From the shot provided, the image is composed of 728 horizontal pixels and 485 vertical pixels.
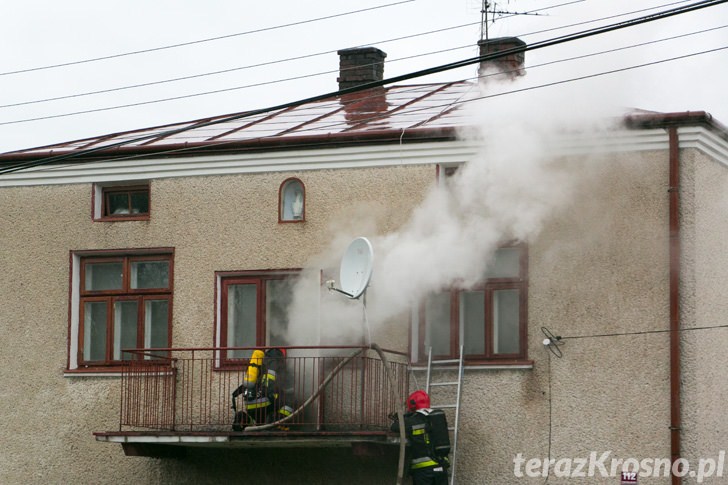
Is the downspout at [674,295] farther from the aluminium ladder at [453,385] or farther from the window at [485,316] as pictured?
the aluminium ladder at [453,385]

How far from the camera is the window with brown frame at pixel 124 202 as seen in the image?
2105cm

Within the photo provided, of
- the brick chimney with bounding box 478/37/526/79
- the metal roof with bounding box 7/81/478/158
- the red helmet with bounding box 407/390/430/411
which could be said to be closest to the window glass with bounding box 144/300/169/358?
the metal roof with bounding box 7/81/478/158

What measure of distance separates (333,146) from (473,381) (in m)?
3.69

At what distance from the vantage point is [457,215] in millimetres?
19266

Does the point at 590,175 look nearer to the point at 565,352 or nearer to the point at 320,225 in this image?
the point at 565,352

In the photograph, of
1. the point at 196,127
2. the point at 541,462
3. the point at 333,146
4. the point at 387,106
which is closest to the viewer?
the point at 541,462

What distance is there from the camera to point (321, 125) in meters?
21.4

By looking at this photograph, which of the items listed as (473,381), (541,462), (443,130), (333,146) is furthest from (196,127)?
(541,462)

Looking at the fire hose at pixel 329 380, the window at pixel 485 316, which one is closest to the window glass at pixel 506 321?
the window at pixel 485 316

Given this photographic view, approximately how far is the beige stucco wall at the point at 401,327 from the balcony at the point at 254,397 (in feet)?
1.54

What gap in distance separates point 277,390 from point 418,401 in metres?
1.95

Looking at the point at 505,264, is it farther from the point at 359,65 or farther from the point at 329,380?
the point at 359,65

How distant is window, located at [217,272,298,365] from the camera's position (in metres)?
20.2

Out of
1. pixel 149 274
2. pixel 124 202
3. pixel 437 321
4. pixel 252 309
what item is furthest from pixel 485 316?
pixel 124 202
